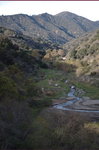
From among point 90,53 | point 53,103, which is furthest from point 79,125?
point 90,53

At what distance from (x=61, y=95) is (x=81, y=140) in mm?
20118

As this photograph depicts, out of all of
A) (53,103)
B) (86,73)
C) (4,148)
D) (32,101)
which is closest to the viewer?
(4,148)

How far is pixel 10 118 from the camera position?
18.8 m

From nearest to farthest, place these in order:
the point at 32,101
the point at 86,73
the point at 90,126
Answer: the point at 90,126
the point at 32,101
the point at 86,73

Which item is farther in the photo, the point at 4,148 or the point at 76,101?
the point at 76,101

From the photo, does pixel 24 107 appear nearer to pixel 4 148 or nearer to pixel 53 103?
pixel 4 148

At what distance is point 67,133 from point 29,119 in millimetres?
3030

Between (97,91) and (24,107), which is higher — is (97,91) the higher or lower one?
the lower one

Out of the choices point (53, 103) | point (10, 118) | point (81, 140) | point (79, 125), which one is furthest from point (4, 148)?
point (53, 103)

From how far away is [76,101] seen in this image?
118 feet

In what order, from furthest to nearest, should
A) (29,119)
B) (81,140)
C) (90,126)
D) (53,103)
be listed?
(53,103) → (90,126) → (29,119) → (81,140)

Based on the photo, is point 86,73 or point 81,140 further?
point 86,73

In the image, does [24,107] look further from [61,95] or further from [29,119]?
[61,95]

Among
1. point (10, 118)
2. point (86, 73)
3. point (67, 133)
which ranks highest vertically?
point (10, 118)
